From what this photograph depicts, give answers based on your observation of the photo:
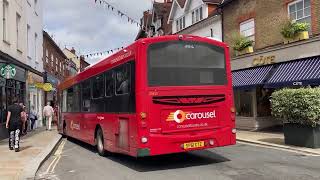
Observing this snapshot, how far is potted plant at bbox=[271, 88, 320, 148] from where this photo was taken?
49.2 ft

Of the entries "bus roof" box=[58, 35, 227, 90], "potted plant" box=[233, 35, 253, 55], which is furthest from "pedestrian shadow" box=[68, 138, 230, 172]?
"potted plant" box=[233, 35, 253, 55]

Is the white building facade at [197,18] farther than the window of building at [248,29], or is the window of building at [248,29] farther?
the white building facade at [197,18]

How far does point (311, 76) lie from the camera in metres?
19.2

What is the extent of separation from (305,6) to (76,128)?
11009 mm

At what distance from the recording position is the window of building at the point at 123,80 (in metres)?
12.1

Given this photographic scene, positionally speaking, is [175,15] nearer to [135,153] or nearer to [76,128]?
[76,128]

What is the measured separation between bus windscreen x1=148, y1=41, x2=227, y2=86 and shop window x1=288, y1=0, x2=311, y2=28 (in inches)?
408

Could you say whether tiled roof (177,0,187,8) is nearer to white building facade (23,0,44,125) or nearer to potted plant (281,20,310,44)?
white building facade (23,0,44,125)

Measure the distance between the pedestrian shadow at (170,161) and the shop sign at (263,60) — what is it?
9.75 m

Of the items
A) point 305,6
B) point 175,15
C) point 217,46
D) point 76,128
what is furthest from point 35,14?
point 217,46

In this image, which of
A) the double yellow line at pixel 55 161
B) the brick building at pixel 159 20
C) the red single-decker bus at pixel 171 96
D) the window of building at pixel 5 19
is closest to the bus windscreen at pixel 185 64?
the red single-decker bus at pixel 171 96

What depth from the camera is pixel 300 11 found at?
21.9 metres

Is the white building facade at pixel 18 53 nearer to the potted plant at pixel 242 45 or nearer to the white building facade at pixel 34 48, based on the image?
the white building facade at pixel 34 48

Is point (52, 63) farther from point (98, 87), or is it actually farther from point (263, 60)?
point (98, 87)
